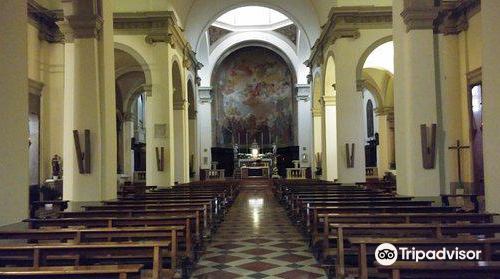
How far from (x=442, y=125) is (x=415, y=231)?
509 centimetres

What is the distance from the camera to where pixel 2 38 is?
18.2 ft

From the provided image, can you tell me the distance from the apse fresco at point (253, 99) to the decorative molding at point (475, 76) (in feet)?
58.7

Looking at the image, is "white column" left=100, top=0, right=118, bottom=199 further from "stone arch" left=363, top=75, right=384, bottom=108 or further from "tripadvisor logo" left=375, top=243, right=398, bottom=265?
"stone arch" left=363, top=75, right=384, bottom=108

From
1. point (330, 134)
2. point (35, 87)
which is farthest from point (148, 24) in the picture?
point (330, 134)

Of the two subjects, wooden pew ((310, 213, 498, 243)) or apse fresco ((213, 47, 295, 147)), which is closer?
wooden pew ((310, 213, 498, 243))

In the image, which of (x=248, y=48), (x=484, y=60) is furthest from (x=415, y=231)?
(x=248, y=48)

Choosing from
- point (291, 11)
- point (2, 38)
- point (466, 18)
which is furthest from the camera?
point (291, 11)

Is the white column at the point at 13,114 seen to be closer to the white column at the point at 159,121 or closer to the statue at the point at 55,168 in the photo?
the statue at the point at 55,168

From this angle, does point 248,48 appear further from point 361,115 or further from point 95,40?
point 95,40

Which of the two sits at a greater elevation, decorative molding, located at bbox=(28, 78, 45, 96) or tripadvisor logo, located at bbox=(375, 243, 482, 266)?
decorative molding, located at bbox=(28, 78, 45, 96)

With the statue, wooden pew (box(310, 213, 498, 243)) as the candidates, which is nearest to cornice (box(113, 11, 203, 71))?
the statue

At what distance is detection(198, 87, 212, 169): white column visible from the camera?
94.7 feet

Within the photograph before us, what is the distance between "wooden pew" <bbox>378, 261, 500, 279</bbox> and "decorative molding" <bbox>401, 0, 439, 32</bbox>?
6.92m

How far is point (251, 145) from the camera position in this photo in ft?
104
